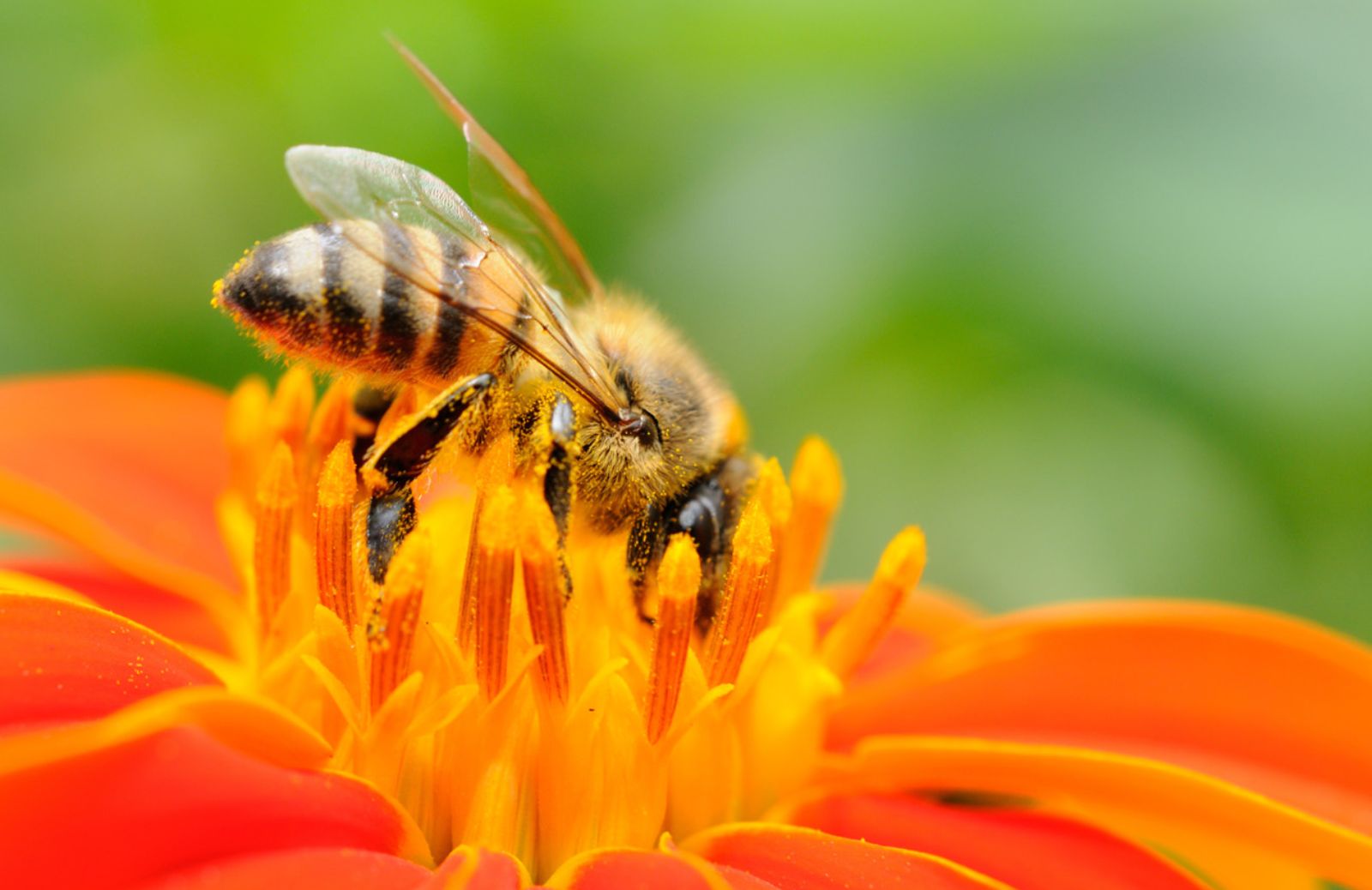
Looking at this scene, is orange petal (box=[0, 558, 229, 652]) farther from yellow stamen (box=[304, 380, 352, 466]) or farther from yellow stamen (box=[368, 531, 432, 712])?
yellow stamen (box=[368, 531, 432, 712])

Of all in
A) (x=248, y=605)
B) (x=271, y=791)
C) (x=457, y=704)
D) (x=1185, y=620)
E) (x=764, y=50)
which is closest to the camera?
(x=271, y=791)

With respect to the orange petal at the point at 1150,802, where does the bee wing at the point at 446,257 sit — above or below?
above

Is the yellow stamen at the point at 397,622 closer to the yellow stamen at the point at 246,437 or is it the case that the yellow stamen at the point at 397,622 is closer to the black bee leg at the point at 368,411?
the black bee leg at the point at 368,411

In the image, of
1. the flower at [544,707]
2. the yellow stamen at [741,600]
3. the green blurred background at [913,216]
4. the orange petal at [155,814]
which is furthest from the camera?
the green blurred background at [913,216]

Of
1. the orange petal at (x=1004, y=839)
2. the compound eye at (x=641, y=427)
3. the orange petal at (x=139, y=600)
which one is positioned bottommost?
the orange petal at (x=139, y=600)

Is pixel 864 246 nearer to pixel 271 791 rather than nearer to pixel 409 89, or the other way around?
pixel 409 89

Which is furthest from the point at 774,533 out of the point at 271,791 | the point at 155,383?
the point at 155,383

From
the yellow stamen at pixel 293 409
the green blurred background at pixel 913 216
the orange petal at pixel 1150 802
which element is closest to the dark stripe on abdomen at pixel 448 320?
the yellow stamen at pixel 293 409
